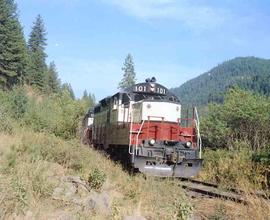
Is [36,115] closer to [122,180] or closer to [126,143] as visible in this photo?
[126,143]

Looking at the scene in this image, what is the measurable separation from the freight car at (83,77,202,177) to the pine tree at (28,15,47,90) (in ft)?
193

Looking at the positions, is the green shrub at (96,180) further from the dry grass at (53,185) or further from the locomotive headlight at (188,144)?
the locomotive headlight at (188,144)

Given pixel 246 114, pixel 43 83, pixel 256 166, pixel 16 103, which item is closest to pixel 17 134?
pixel 256 166

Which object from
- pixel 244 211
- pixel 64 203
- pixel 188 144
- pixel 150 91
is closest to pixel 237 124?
pixel 150 91

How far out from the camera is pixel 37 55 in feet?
253

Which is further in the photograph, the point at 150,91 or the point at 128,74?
the point at 128,74

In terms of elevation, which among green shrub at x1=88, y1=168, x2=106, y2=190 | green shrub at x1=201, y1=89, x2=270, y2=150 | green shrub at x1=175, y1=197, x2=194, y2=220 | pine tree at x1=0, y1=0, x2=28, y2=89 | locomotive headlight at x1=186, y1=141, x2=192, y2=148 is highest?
pine tree at x1=0, y1=0, x2=28, y2=89

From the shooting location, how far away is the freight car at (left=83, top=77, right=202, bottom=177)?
15133 mm

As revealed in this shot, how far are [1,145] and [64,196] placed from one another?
310 cm

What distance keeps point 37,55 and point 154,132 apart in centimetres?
6449

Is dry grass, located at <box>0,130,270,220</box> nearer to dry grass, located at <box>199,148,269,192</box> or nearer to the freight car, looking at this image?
the freight car

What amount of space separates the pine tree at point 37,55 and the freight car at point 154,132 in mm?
58972

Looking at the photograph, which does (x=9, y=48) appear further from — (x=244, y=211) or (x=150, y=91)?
(x=244, y=211)

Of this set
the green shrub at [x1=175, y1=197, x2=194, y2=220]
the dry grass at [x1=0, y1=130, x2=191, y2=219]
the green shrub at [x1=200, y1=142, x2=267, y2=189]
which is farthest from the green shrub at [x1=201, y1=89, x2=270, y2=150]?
the green shrub at [x1=175, y1=197, x2=194, y2=220]
